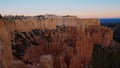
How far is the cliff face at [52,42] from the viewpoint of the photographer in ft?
63.8

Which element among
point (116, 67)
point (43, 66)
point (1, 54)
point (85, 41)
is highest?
point (1, 54)

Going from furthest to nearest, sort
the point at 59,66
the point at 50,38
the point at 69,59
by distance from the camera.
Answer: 1. the point at 50,38
2. the point at 69,59
3. the point at 59,66

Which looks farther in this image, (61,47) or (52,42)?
(52,42)

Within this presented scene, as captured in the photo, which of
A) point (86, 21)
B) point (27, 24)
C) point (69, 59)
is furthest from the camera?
point (86, 21)

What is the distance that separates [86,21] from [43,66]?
190 feet

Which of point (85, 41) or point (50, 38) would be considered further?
point (50, 38)

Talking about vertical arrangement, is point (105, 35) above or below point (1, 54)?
below

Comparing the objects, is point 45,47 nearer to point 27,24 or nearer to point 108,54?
point 108,54

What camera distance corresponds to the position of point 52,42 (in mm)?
28750

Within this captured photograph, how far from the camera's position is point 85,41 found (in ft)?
103

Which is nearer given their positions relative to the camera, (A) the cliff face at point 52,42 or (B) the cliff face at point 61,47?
(A) the cliff face at point 52,42

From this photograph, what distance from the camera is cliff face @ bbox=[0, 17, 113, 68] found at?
19.5m

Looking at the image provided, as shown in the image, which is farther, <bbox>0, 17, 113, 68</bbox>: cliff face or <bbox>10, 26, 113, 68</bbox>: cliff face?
<bbox>10, 26, 113, 68</bbox>: cliff face

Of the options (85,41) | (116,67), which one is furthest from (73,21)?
(116,67)
